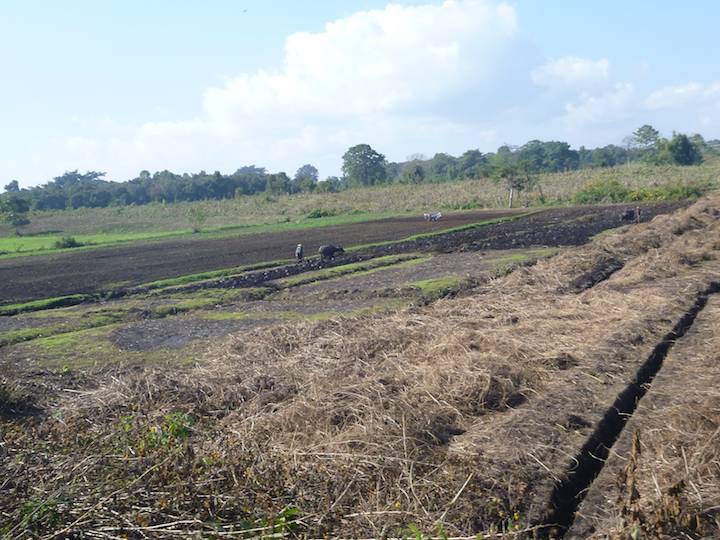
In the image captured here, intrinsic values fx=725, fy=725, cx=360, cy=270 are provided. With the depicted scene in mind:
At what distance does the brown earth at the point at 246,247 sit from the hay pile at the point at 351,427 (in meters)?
12.7

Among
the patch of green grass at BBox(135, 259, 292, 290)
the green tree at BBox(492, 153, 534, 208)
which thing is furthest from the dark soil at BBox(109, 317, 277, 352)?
the green tree at BBox(492, 153, 534, 208)

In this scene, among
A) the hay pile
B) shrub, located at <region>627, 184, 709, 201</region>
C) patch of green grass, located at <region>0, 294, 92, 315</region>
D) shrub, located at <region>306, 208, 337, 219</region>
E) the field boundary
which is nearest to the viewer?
the hay pile

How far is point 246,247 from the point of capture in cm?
2991

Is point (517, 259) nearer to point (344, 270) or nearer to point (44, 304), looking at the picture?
point (344, 270)

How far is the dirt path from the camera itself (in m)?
21.6

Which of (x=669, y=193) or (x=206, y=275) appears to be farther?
→ (x=669, y=193)

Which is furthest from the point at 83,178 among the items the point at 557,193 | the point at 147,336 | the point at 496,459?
the point at 496,459

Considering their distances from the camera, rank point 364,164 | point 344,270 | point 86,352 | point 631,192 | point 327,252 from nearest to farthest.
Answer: point 86,352
point 344,270
point 327,252
point 631,192
point 364,164

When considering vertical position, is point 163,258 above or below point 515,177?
below

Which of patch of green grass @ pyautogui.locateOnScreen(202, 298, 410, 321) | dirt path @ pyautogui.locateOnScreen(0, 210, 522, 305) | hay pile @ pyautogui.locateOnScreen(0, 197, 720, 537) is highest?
hay pile @ pyautogui.locateOnScreen(0, 197, 720, 537)

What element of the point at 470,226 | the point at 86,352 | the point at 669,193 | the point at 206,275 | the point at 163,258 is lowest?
the point at 470,226

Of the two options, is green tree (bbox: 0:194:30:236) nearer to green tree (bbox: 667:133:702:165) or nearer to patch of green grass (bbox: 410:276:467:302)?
patch of green grass (bbox: 410:276:467:302)

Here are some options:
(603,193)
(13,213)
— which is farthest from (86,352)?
(13,213)

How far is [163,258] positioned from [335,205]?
28.1 meters
